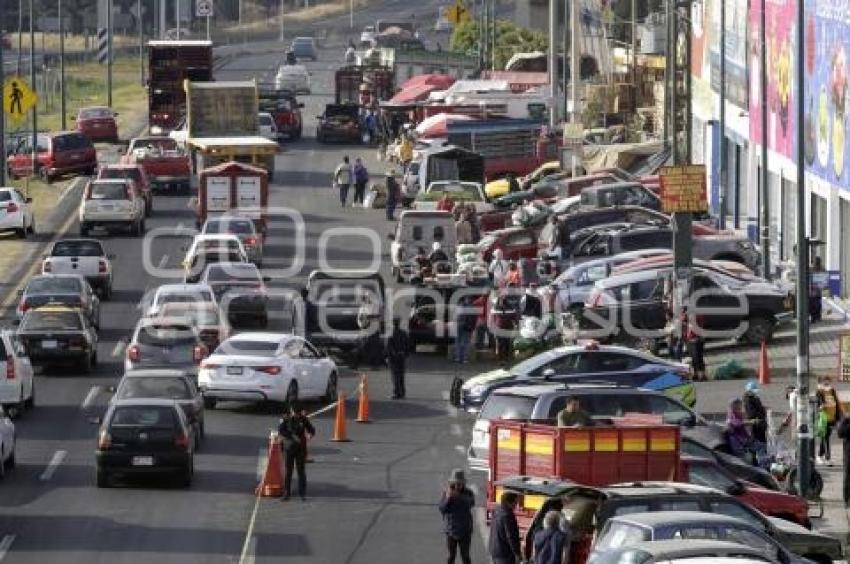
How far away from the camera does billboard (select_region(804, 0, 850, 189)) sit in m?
55.5

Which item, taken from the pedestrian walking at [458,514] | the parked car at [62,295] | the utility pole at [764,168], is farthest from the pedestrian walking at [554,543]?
the utility pole at [764,168]

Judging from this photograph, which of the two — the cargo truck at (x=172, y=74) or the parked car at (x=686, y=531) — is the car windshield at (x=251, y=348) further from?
the cargo truck at (x=172, y=74)

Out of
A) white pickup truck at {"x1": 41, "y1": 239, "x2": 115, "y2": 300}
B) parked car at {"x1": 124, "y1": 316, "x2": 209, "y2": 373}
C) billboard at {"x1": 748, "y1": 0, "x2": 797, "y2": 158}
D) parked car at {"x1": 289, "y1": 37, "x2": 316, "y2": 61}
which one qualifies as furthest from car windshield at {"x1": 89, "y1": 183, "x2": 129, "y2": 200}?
parked car at {"x1": 289, "y1": 37, "x2": 316, "y2": 61}

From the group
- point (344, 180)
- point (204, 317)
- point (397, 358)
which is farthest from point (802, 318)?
point (344, 180)

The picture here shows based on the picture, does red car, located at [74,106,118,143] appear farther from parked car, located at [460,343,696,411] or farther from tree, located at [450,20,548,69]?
parked car, located at [460,343,696,411]

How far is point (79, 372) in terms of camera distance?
48.5m

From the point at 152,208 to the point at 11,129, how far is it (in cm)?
4706

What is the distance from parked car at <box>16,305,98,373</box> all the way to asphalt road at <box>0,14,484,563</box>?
1.36ft

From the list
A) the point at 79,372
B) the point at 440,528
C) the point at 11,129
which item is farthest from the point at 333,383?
the point at 11,129

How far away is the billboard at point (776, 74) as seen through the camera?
210ft

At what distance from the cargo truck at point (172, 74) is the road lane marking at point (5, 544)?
58.9 metres

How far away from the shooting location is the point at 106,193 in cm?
6912

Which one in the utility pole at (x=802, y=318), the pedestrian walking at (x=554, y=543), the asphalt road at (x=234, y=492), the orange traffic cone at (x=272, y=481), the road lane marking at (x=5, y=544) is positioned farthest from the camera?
the orange traffic cone at (x=272, y=481)

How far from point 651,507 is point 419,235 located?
35.5 meters
